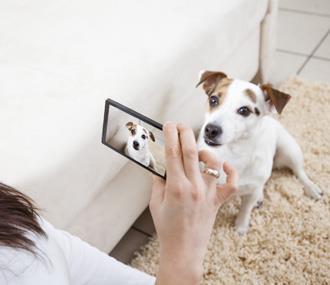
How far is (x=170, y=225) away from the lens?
1.90ft

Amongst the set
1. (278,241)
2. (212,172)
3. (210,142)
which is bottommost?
(278,241)

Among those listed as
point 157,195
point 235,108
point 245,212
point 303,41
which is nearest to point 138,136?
point 157,195

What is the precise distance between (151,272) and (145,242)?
0.12 meters

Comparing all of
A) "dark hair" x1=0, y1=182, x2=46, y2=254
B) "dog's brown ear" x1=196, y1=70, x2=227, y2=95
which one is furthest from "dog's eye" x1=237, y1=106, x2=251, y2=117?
"dark hair" x1=0, y1=182, x2=46, y2=254

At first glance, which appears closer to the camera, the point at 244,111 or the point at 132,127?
the point at 132,127

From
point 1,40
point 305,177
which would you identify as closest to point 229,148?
point 305,177

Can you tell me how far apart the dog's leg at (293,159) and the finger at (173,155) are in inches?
32.2

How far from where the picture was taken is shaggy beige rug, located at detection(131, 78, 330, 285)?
1158 mm

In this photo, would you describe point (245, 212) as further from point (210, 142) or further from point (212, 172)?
point (212, 172)

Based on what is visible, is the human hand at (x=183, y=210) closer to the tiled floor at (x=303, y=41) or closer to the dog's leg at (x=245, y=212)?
the dog's leg at (x=245, y=212)

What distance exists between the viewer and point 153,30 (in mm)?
1164

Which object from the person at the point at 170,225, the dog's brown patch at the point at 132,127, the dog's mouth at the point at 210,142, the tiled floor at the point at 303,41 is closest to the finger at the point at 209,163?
the person at the point at 170,225

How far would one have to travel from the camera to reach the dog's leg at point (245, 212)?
1236 mm

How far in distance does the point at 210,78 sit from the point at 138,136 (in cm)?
38
